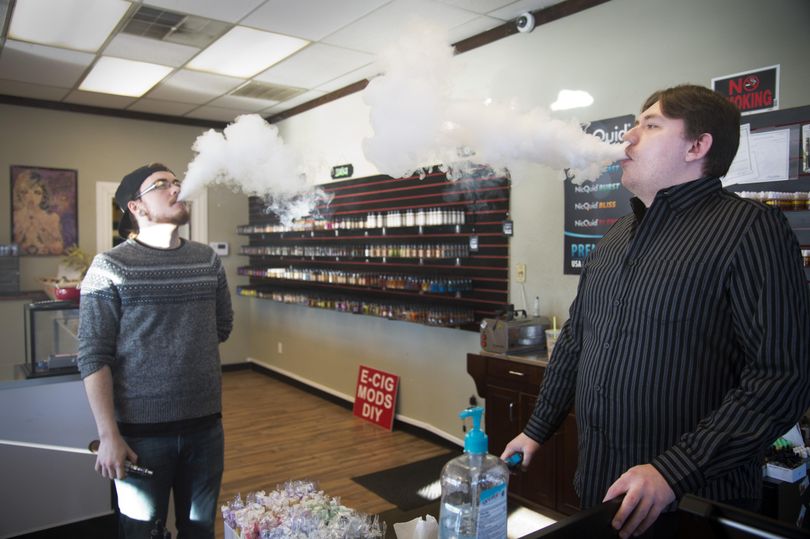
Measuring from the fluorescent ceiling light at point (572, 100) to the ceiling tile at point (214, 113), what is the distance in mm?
4477

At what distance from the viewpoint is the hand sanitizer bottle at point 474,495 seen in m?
1.05

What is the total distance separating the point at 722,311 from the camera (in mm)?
1310

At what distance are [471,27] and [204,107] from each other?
3.85m

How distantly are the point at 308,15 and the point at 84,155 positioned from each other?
4.17 meters

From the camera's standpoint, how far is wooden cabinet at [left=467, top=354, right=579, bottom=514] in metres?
3.37

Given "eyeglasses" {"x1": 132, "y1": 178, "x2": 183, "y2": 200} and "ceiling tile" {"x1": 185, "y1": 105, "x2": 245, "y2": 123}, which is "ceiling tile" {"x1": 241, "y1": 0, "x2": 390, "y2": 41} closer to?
"eyeglasses" {"x1": 132, "y1": 178, "x2": 183, "y2": 200}

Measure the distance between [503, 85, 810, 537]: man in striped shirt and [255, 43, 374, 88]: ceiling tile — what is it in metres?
3.78

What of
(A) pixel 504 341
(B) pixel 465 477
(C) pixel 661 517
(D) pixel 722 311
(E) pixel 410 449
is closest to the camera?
(C) pixel 661 517

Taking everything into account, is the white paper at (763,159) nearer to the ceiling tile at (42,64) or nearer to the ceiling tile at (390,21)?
the ceiling tile at (390,21)

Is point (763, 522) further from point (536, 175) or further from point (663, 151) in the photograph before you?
point (536, 175)

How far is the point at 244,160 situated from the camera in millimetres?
3068

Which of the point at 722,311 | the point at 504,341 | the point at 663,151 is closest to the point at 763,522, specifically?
the point at 722,311

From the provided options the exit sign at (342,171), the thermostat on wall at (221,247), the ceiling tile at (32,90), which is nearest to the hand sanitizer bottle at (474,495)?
the exit sign at (342,171)

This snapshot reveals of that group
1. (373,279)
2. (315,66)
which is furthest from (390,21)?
Result: (373,279)
